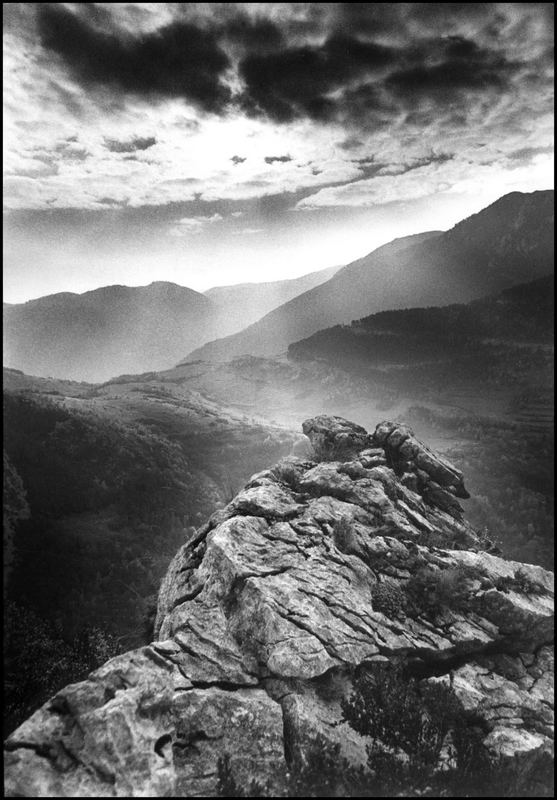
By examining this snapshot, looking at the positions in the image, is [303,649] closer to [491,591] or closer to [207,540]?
[207,540]

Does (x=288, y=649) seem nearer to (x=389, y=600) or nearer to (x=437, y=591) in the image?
(x=389, y=600)

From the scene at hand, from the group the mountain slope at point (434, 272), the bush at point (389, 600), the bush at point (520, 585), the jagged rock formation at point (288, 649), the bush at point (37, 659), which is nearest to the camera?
the jagged rock formation at point (288, 649)

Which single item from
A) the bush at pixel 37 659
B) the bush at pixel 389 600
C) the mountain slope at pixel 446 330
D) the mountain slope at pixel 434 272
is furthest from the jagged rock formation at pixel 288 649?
the mountain slope at pixel 434 272

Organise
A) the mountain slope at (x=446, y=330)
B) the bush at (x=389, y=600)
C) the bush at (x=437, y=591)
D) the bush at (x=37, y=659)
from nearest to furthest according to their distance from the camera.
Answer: the bush at (x=389, y=600), the bush at (x=437, y=591), the bush at (x=37, y=659), the mountain slope at (x=446, y=330)

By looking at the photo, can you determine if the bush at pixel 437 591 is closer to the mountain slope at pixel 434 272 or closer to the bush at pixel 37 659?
the bush at pixel 37 659

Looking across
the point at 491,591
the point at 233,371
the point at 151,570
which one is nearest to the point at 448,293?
the point at 233,371

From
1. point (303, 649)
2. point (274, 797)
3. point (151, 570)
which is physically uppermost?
point (303, 649)
